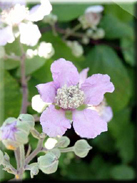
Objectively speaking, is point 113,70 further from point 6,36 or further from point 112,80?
point 6,36

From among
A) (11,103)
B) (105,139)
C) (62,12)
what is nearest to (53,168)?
(11,103)

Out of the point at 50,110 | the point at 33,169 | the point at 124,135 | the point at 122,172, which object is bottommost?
the point at 122,172

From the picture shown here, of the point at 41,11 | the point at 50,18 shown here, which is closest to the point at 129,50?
the point at 50,18

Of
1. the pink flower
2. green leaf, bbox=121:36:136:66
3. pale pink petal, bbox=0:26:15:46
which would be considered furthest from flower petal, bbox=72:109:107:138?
green leaf, bbox=121:36:136:66

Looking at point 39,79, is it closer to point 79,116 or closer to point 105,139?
point 79,116

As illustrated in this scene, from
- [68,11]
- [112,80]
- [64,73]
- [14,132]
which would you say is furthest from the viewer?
[112,80]

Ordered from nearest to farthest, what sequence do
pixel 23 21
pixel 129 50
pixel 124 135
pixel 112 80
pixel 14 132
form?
pixel 14 132 → pixel 23 21 → pixel 112 80 → pixel 129 50 → pixel 124 135

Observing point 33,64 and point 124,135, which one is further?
point 124,135

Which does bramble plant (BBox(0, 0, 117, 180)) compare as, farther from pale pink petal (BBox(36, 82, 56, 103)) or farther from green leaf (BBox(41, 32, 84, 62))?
green leaf (BBox(41, 32, 84, 62))
